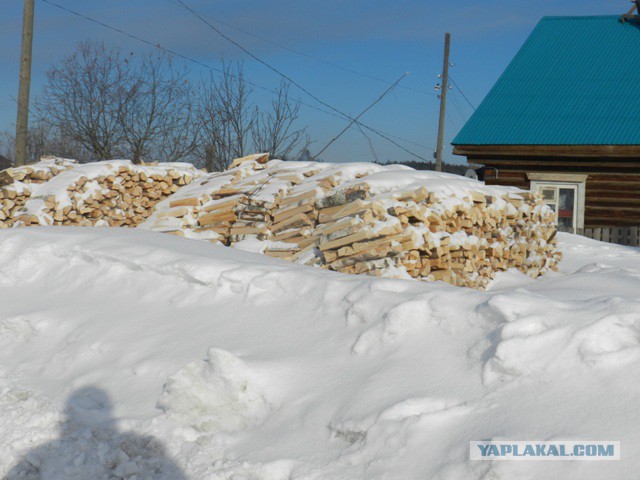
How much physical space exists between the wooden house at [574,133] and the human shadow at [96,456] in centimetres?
1470

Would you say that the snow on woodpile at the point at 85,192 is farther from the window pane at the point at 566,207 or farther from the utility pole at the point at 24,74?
the window pane at the point at 566,207

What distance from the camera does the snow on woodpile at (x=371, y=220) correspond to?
326 inches

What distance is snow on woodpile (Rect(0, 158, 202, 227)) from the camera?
1215 cm

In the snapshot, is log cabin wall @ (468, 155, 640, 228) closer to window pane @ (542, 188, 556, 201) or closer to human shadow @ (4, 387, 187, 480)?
window pane @ (542, 188, 556, 201)

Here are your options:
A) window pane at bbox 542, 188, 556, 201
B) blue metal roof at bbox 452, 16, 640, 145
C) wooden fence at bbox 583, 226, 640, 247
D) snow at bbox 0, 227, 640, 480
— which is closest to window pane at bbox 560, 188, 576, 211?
window pane at bbox 542, 188, 556, 201

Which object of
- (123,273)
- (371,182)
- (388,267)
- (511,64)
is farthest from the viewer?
(511,64)

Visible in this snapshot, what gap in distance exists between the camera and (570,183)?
684 inches

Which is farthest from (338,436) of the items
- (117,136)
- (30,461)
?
(117,136)

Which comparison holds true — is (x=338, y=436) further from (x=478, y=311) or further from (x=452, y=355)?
(x=478, y=311)

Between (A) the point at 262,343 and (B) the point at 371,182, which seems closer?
(A) the point at 262,343

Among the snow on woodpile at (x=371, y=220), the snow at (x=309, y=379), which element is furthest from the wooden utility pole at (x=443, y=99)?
the snow at (x=309, y=379)

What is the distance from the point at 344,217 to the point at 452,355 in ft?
15.4

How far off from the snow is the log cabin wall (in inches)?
526

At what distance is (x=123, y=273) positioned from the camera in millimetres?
6383
